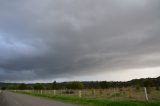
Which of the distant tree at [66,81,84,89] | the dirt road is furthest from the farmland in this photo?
the distant tree at [66,81,84,89]

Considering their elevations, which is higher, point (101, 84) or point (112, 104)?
point (101, 84)

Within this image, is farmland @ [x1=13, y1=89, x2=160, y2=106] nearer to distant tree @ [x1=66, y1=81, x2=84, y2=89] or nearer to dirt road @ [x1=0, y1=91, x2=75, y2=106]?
dirt road @ [x1=0, y1=91, x2=75, y2=106]

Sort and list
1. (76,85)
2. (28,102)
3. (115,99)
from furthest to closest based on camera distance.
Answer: (76,85) → (115,99) → (28,102)

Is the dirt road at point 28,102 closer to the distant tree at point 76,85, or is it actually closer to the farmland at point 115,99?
the farmland at point 115,99

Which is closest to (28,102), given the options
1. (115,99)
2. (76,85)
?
(115,99)

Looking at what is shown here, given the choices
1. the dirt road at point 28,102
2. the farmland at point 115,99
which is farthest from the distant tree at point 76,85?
the dirt road at point 28,102

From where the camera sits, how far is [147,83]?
268 ft

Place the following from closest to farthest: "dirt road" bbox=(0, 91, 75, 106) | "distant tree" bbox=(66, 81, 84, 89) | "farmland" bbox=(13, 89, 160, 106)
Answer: "farmland" bbox=(13, 89, 160, 106) → "dirt road" bbox=(0, 91, 75, 106) → "distant tree" bbox=(66, 81, 84, 89)

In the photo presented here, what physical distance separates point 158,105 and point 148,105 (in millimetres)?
861

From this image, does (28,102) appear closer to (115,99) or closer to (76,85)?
(115,99)

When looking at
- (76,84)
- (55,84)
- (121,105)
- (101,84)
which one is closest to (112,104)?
(121,105)

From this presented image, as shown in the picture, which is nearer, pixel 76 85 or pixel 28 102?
pixel 28 102

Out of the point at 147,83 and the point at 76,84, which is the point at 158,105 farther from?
the point at 76,84

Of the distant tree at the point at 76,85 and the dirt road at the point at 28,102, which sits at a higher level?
the distant tree at the point at 76,85
